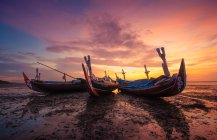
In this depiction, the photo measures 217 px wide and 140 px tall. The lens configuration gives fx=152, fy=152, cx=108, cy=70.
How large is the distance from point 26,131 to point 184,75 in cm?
1227

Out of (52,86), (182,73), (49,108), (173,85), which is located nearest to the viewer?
(49,108)

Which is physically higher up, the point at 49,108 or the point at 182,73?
the point at 182,73

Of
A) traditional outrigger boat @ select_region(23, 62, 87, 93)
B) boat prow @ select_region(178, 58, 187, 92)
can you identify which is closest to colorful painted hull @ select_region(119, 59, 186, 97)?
boat prow @ select_region(178, 58, 187, 92)

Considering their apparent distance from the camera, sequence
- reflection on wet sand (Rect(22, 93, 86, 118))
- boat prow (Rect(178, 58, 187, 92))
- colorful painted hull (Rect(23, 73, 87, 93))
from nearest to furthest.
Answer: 1. reflection on wet sand (Rect(22, 93, 86, 118))
2. boat prow (Rect(178, 58, 187, 92))
3. colorful painted hull (Rect(23, 73, 87, 93))

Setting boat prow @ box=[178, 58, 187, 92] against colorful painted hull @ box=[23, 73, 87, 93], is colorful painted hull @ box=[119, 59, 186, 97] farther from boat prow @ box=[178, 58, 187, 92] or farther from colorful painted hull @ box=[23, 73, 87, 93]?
colorful painted hull @ box=[23, 73, 87, 93]

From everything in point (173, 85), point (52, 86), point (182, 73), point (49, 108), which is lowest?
point (49, 108)

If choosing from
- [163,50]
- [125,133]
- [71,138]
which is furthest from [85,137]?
[163,50]

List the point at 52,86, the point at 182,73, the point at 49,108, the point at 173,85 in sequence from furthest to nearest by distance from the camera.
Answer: the point at 52,86 → the point at 173,85 → the point at 182,73 → the point at 49,108

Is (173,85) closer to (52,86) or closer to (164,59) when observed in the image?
(164,59)

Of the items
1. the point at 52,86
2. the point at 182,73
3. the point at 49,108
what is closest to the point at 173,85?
the point at 182,73

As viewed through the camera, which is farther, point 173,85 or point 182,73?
point 173,85

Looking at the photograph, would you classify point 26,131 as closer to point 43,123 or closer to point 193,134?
point 43,123

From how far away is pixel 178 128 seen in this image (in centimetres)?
655

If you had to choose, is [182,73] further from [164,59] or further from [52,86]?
[52,86]
